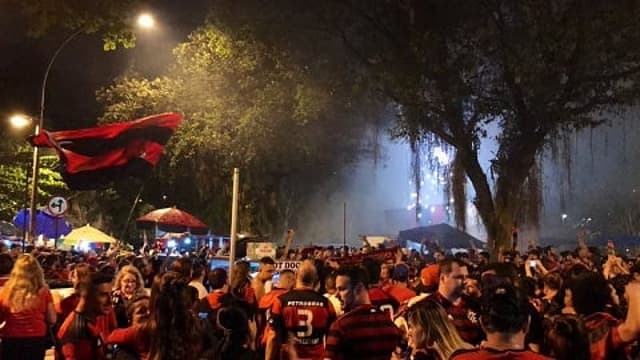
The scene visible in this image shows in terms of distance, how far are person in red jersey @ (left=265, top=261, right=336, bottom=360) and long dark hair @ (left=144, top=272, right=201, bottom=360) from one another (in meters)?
1.70

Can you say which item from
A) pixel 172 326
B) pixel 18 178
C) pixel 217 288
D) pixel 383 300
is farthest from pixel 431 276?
pixel 18 178

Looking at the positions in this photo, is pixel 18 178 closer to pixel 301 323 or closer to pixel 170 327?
pixel 301 323

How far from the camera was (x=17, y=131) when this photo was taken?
33875mm

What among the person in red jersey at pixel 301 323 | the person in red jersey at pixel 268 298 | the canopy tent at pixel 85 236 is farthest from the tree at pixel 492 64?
the person in red jersey at pixel 301 323

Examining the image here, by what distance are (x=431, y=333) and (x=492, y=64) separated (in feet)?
50.9

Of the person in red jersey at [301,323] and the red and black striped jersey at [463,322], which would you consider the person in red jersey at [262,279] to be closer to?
the person in red jersey at [301,323]

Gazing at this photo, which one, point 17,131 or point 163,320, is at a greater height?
point 17,131

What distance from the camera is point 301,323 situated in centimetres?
712

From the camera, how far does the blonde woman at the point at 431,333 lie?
16.2 ft

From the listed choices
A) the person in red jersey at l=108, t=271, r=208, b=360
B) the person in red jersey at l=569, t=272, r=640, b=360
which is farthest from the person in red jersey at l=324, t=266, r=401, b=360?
the person in red jersey at l=569, t=272, r=640, b=360

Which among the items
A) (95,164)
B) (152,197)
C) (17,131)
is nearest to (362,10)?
(95,164)

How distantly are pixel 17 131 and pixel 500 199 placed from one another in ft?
75.9

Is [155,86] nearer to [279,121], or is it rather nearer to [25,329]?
[279,121]

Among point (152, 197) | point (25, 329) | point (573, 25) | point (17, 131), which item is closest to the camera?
point (25, 329)
